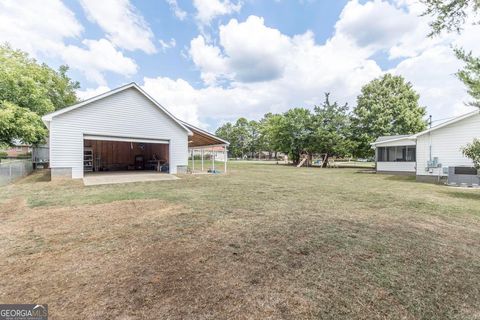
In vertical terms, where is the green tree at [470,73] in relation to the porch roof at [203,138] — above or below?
above

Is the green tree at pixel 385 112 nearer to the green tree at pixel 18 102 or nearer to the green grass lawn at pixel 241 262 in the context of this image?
the green grass lawn at pixel 241 262

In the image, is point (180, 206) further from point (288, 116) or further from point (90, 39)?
point (288, 116)

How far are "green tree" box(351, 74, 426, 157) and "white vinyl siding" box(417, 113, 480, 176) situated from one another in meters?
11.8

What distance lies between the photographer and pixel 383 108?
81.0 ft

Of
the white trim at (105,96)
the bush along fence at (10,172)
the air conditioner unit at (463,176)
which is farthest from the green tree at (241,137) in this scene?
the bush along fence at (10,172)

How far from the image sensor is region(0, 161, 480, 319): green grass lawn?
7.40 feet

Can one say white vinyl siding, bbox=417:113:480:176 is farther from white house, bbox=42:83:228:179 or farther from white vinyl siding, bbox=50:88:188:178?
white vinyl siding, bbox=50:88:188:178

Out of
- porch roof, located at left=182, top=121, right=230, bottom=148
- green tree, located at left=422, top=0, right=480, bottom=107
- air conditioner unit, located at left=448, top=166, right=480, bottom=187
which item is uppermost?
green tree, located at left=422, top=0, right=480, bottom=107

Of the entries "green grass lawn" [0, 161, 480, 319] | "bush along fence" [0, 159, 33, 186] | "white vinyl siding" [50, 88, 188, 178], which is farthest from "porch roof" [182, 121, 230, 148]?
"green grass lawn" [0, 161, 480, 319]

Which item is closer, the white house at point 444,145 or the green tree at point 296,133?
the white house at point 444,145

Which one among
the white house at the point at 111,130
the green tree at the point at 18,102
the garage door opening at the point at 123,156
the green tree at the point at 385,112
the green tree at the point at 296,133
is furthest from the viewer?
the green tree at the point at 296,133

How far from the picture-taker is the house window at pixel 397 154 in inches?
701

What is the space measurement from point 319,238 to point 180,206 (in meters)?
3.93

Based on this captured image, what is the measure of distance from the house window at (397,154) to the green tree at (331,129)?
18.7 feet
